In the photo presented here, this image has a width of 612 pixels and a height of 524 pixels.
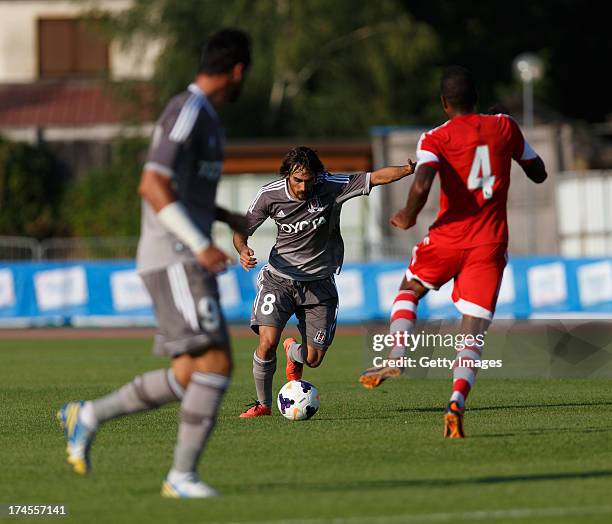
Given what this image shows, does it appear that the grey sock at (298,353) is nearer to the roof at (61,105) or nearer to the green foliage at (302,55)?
the green foliage at (302,55)

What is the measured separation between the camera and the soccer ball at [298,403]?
11086 millimetres

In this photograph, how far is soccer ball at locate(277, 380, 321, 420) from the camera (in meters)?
11.1

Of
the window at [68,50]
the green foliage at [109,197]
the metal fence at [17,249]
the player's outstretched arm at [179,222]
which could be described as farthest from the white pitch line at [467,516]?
the window at [68,50]

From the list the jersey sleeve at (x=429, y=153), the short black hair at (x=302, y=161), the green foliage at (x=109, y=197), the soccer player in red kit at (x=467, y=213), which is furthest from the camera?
the green foliage at (x=109, y=197)

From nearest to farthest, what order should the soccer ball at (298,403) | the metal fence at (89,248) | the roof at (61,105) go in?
the soccer ball at (298,403)
the metal fence at (89,248)
the roof at (61,105)

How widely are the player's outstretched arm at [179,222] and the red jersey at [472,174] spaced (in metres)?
2.60

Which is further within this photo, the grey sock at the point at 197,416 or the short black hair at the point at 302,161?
the short black hair at the point at 302,161

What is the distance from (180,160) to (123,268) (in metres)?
20.5

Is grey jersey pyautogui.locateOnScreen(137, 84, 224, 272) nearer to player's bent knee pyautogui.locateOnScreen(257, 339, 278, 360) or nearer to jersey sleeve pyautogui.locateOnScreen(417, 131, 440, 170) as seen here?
jersey sleeve pyautogui.locateOnScreen(417, 131, 440, 170)

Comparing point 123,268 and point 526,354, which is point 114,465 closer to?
point 526,354

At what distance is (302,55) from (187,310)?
34.0 meters

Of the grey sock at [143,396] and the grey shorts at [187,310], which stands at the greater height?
the grey shorts at [187,310]

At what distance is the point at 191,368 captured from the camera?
7527 millimetres

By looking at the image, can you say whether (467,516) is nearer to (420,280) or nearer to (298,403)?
(420,280)
